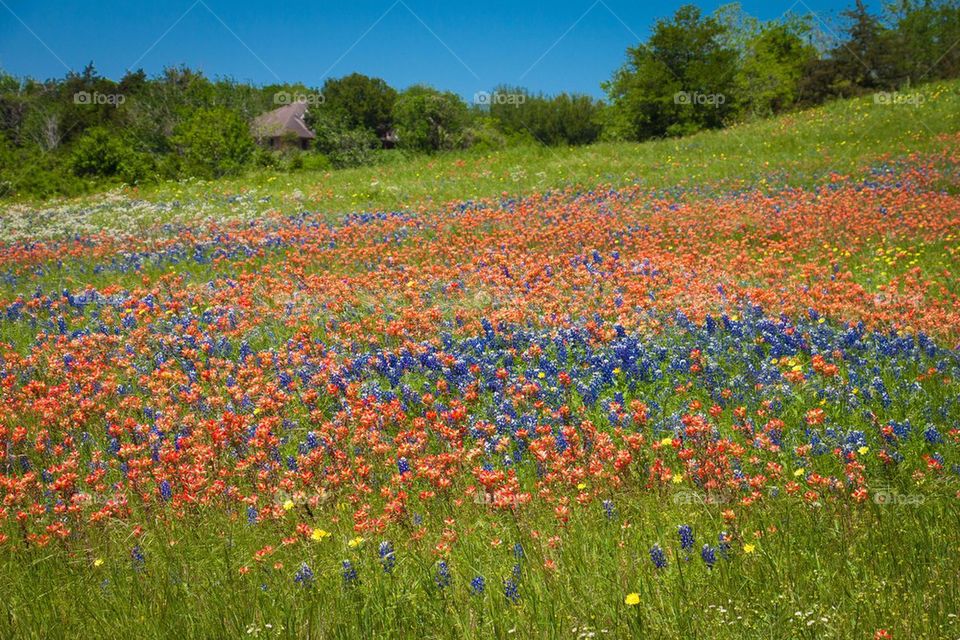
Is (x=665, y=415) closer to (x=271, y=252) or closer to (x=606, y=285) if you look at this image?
(x=606, y=285)

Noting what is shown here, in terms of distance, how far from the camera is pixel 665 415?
5.73 meters

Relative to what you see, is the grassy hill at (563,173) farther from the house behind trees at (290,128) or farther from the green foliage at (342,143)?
the house behind trees at (290,128)

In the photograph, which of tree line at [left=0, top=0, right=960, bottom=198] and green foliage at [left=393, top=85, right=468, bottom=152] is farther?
green foliage at [left=393, top=85, right=468, bottom=152]

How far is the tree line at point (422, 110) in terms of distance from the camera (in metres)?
34.9

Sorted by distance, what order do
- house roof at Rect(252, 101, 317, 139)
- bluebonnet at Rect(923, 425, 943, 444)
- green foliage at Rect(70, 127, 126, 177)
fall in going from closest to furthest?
bluebonnet at Rect(923, 425, 943, 444) → green foliage at Rect(70, 127, 126, 177) → house roof at Rect(252, 101, 317, 139)

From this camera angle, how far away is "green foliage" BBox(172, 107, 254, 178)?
33375 millimetres

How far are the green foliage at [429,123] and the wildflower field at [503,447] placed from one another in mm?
34117

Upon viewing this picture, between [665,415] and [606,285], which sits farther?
[606,285]

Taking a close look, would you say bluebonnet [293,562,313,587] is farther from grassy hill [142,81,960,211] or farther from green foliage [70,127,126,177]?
green foliage [70,127,126,177]

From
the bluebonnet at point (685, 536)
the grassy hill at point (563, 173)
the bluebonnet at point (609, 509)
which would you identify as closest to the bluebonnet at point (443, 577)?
the bluebonnet at point (609, 509)

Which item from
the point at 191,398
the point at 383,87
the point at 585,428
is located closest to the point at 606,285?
the point at 585,428

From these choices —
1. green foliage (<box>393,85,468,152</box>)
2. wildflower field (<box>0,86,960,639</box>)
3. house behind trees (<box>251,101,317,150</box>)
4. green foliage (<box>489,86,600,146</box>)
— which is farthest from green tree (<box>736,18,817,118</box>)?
wildflower field (<box>0,86,960,639</box>)

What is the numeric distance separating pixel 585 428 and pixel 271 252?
10462 millimetres

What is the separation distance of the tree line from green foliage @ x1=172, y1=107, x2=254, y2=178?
7cm
